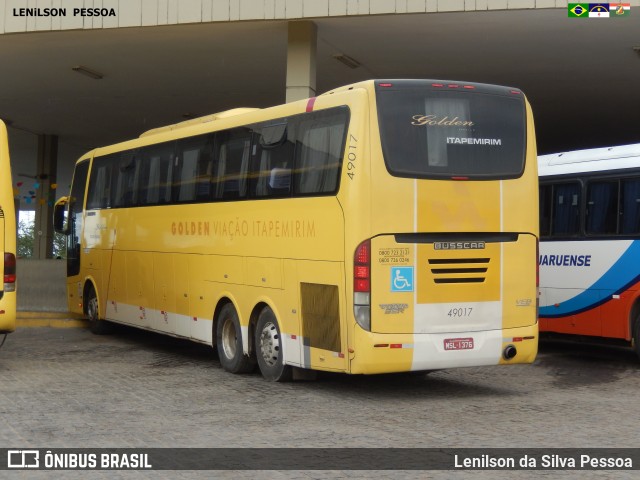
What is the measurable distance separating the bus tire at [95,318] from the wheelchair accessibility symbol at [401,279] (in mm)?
8991

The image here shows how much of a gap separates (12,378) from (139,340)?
551 centimetres

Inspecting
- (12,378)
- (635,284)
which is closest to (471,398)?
(635,284)

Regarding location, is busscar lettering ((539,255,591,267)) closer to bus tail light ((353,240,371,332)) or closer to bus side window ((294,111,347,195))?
bus side window ((294,111,347,195))

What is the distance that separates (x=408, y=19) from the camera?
16938 millimetres

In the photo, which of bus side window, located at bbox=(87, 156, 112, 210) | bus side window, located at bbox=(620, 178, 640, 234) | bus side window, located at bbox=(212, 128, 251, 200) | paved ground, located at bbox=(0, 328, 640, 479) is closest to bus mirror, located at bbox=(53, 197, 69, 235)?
bus side window, located at bbox=(87, 156, 112, 210)

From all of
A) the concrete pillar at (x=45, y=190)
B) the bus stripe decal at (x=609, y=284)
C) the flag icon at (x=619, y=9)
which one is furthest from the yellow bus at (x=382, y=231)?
the concrete pillar at (x=45, y=190)

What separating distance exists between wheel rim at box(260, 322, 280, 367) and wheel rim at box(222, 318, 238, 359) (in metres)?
0.94

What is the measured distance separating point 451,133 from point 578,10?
21.3ft

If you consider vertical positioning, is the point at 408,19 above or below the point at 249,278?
above

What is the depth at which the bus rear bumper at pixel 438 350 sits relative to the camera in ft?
34.0

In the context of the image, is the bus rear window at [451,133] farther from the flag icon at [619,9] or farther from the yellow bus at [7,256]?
the flag icon at [619,9]

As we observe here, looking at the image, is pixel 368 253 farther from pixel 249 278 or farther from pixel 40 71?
pixel 40 71

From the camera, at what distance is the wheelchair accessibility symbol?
1052cm

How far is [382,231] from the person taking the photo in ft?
34.4
